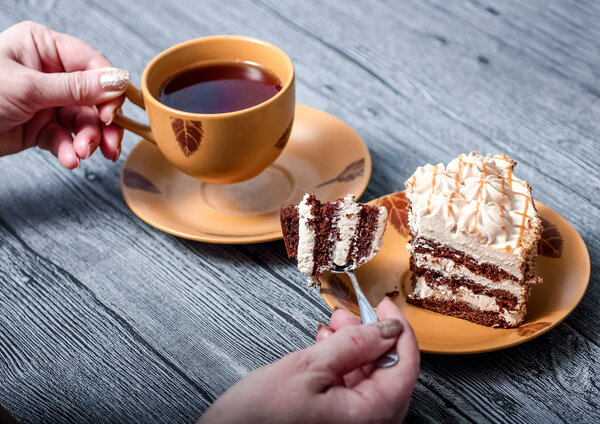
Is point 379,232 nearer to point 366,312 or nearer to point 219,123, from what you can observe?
point 366,312

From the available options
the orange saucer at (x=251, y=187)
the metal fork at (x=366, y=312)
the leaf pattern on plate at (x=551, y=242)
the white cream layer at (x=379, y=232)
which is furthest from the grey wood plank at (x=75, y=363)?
the leaf pattern on plate at (x=551, y=242)

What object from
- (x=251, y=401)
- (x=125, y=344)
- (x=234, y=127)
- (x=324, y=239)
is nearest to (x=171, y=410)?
(x=125, y=344)

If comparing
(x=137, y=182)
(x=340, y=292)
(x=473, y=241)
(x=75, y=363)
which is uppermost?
(x=473, y=241)

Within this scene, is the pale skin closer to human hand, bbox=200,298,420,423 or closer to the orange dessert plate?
human hand, bbox=200,298,420,423

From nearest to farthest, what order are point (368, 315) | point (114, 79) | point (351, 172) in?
point (368, 315) < point (114, 79) < point (351, 172)

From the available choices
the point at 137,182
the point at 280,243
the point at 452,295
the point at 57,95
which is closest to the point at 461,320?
the point at 452,295

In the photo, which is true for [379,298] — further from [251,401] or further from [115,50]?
[115,50]

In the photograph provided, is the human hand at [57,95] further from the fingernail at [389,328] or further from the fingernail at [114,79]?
the fingernail at [389,328]
